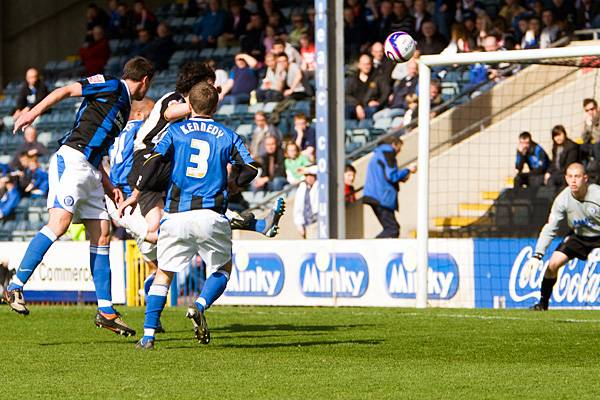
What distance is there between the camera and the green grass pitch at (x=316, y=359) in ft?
23.6

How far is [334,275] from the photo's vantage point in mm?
15797

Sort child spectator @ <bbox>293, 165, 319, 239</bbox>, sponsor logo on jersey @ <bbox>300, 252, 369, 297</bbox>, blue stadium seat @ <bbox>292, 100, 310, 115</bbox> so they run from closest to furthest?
1. sponsor logo on jersey @ <bbox>300, 252, 369, 297</bbox>
2. child spectator @ <bbox>293, 165, 319, 239</bbox>
3. blue stadium seat @ <bbox>292, 100, 310, 115</bbox>

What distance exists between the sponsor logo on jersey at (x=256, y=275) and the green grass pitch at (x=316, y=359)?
10.3ft

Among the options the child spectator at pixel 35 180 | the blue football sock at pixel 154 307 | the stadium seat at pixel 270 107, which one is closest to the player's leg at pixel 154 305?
the blue football sock at pixel 154 307

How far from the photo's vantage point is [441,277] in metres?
15.5

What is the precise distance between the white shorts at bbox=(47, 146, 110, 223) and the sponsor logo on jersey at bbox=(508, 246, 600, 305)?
6326 mm

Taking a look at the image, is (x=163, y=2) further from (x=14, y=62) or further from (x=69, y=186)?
(x=69, y=186)

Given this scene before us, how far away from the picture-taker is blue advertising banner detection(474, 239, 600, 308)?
48.9 feet

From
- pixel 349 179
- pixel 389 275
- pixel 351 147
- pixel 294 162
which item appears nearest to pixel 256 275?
pixel 389 275

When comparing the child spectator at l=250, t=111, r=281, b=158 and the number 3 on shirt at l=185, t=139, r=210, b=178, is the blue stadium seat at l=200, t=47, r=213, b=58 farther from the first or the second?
the number 3 on shirt at l=185, t=139, r=210, b=178

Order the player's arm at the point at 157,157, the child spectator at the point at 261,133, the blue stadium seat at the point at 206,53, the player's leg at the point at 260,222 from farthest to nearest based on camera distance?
the blue stadium seat at the point at 206,53, the child spectator at the point at 261,133, the player's leg at the point at 260,222, the player's arm at the point at 157,157

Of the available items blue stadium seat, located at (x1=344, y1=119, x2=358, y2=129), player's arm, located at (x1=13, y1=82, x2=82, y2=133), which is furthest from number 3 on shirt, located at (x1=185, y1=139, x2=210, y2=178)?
blue stadium seat, located at (x1=344, y1=119, x2=358, y2=129)

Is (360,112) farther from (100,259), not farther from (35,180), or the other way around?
(100,259)

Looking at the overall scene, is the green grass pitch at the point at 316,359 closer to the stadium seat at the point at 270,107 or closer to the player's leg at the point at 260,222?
the player's leg at the point at 260,222
